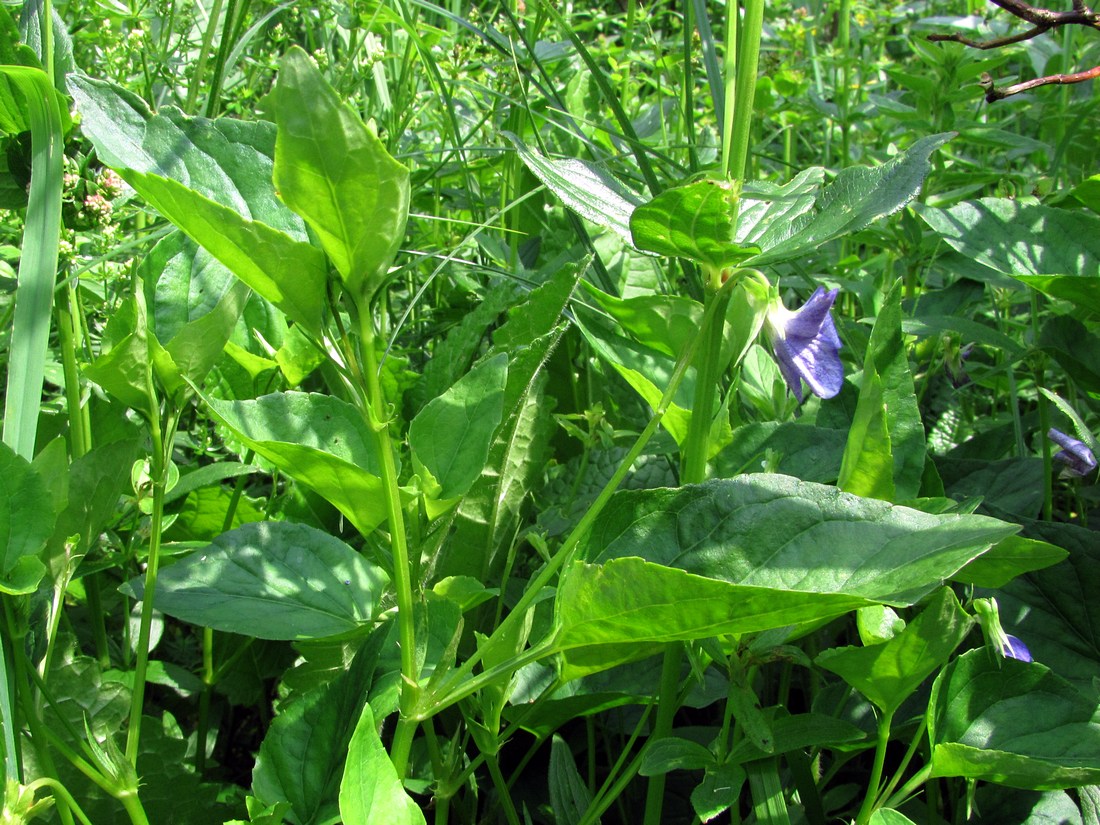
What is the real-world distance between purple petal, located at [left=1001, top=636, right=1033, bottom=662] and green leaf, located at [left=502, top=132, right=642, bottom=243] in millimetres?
435

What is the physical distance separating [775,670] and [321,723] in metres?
0.53

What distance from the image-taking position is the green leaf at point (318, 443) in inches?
24.4

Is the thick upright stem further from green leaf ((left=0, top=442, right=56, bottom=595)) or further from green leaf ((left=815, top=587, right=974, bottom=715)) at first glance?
green leaf ((left=815, top=587, right=974, bottom=715))

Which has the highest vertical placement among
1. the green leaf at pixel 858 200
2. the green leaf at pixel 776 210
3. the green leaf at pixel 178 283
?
the green leaf at pixel 858 200

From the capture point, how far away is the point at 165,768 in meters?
0.87

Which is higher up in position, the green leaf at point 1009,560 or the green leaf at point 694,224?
the green leaf at point 694,224

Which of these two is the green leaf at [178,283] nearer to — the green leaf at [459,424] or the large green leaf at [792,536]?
the green leaf at [459,424]

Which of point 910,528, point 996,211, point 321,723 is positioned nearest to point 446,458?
point 321,723

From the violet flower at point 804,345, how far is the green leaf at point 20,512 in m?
0.52

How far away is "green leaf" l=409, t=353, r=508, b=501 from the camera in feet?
2.42

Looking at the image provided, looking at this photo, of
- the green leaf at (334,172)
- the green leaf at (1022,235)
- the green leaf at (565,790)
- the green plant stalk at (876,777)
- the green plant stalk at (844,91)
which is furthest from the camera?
the green plant stalk at (844,91)

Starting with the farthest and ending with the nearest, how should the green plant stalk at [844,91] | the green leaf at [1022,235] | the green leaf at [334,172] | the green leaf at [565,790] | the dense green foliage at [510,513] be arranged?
the green plant stalk at [844,91] → the green leaf at [1022,235] → the green leaf at [565,790] → the dense green foliage at [510,513] → the green leaf at [334,172]

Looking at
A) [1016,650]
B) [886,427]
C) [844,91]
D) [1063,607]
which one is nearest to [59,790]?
[886,427]

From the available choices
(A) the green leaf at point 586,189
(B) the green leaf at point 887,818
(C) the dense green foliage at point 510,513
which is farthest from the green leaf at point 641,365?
(B) the green leaf at point 887,818
